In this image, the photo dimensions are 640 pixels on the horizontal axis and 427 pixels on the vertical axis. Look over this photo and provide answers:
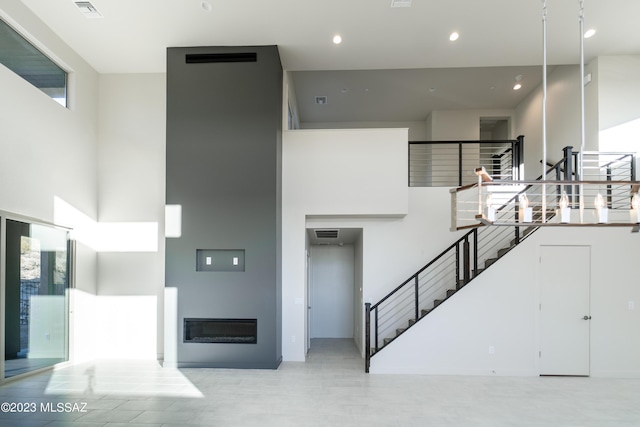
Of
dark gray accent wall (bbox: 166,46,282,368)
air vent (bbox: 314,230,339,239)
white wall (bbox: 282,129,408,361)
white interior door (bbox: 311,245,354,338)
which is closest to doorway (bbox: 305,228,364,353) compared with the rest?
white interior door (bbox: 311,245,354,338)

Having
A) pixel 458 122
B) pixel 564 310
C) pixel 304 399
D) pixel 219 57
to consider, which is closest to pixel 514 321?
pixel 564 310

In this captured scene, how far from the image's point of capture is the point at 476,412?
15.6ft

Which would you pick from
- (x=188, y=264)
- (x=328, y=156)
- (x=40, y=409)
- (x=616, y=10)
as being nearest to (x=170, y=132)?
(x=188, y=264)

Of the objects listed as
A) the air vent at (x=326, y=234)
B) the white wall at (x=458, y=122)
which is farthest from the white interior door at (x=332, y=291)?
the white wall at (x=458, y=122)

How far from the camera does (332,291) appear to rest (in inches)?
371

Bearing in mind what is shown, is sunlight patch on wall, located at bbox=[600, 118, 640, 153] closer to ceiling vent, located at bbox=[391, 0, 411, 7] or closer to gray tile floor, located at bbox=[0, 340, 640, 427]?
gray tile floor, located at bbox=[0, 340, 640, 427]

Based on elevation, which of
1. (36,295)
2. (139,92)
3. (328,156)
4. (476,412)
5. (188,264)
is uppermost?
(139,92)

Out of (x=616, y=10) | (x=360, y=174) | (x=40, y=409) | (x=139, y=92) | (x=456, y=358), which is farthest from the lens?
(x=139, y=92)

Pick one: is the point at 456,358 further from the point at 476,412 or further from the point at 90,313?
the point at 90,313

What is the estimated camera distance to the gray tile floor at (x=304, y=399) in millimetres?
4500

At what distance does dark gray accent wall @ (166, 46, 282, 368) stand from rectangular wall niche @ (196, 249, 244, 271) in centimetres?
A: 9

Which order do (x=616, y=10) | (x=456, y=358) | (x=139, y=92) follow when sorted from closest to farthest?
(x=616, y=10), (x=456, y=358), (x=139, y=92)

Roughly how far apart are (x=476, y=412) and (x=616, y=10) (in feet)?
19.1

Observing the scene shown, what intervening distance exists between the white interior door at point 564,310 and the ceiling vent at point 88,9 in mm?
7558
